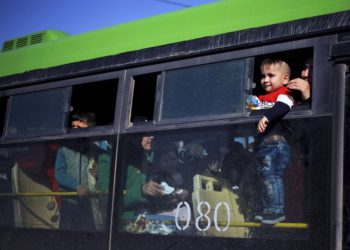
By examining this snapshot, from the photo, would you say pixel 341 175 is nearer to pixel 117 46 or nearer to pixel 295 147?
pixel 295 147

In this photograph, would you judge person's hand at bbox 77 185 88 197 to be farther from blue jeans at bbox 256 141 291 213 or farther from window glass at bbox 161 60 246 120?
blue jeans at bbox 256 141 291 213

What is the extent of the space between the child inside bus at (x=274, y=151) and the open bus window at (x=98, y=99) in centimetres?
114

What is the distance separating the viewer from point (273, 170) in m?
3.29

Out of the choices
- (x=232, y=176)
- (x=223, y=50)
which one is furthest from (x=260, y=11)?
(x=232, y=176)

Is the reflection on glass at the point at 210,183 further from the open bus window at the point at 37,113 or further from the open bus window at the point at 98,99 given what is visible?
the open bus window at the point at 37,113

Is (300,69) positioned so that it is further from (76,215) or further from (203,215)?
(76,215)

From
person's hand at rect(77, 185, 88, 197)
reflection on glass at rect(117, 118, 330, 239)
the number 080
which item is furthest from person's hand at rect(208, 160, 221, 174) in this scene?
person's hand at rect(77, 185, 88, 197)

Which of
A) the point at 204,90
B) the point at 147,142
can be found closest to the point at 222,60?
the point at 204,90

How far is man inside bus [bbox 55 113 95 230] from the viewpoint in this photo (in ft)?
13.6

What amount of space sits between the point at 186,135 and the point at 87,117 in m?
1.06

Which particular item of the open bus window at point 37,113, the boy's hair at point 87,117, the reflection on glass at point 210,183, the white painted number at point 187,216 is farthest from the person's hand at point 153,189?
the open bus window at point 37,113

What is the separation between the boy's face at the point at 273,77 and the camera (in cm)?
352

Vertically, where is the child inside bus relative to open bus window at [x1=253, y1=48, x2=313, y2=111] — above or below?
below

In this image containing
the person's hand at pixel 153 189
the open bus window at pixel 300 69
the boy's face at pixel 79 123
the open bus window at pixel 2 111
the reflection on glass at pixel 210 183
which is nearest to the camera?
the reflection on glass at pixel 210 183
